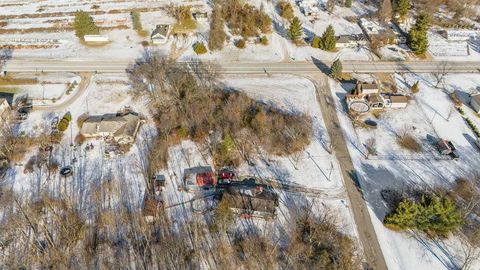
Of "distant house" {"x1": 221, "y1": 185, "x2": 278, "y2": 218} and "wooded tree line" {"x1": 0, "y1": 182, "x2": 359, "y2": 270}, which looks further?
"distant house" {"x1": 221, "y1": 185, "x2": 278, "y2": 218}

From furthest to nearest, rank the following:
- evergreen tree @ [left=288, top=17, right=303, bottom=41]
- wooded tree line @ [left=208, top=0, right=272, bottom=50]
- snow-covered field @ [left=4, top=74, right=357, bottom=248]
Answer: wooded tree line @ [left=208, top=0, right=272, bottom=50] → evergreen tree @ [left=288, top=17, right=303, bottom=41] → snow-covered field @ [left=4, top=74, right=357, bottom=248]

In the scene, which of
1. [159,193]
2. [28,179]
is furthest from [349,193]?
[28,179]

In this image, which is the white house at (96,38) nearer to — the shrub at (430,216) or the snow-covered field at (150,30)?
the snow-covered field at (150,30)

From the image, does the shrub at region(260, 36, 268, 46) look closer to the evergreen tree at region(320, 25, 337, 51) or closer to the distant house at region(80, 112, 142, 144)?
the evergreen tree at region(320, 25, 337, 51)

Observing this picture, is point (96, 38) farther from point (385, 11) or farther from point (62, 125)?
point (385, 11)

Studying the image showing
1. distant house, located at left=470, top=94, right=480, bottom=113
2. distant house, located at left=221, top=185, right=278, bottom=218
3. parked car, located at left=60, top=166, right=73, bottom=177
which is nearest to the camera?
distant house, located at left=221, top=185, right=278, bottom=218

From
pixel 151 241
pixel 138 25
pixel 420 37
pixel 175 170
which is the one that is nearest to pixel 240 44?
pixel 138 25

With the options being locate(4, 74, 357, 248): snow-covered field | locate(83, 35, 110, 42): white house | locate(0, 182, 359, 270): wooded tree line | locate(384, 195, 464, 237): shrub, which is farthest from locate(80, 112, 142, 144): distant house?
locate(384, 195, 464, 237): shrub
